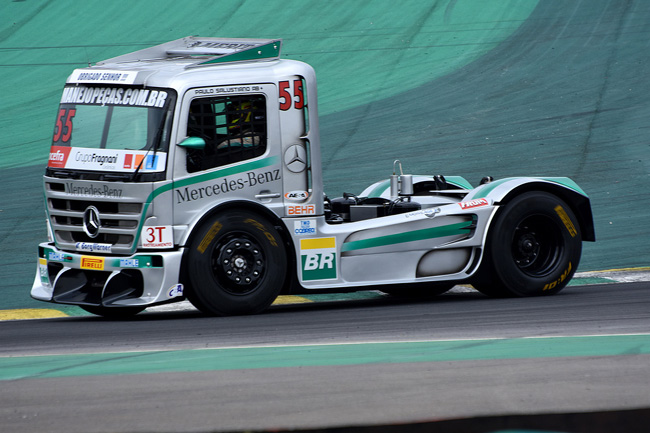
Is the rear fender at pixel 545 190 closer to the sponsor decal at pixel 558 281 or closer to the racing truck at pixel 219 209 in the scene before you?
the racing truck at pixel 219 209

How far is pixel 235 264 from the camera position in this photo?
31.3 ft

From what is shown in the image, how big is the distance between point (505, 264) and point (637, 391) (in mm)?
5142

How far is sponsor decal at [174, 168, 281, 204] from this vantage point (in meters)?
9.40

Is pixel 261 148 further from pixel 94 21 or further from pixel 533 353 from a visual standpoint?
pixel 94 21

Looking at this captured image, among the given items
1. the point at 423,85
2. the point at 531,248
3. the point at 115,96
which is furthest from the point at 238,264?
the point at 423,85

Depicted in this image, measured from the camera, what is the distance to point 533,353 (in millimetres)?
6707

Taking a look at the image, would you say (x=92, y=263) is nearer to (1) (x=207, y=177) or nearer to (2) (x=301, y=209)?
(1) (x=207, y=177)

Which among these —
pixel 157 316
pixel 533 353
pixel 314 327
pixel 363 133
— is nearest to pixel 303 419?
pixel 533 353

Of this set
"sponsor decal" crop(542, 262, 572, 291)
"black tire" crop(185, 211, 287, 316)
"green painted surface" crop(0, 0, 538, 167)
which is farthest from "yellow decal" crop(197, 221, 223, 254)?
"green painted surface" crop(0, 0, 538, 167)

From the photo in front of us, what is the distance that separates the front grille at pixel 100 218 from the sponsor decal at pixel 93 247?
3cm

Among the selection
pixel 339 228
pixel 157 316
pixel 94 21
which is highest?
pixel 94 21

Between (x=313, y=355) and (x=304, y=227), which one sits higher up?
(x=304, y=227)

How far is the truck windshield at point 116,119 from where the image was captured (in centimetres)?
935

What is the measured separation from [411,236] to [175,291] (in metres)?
2.41
